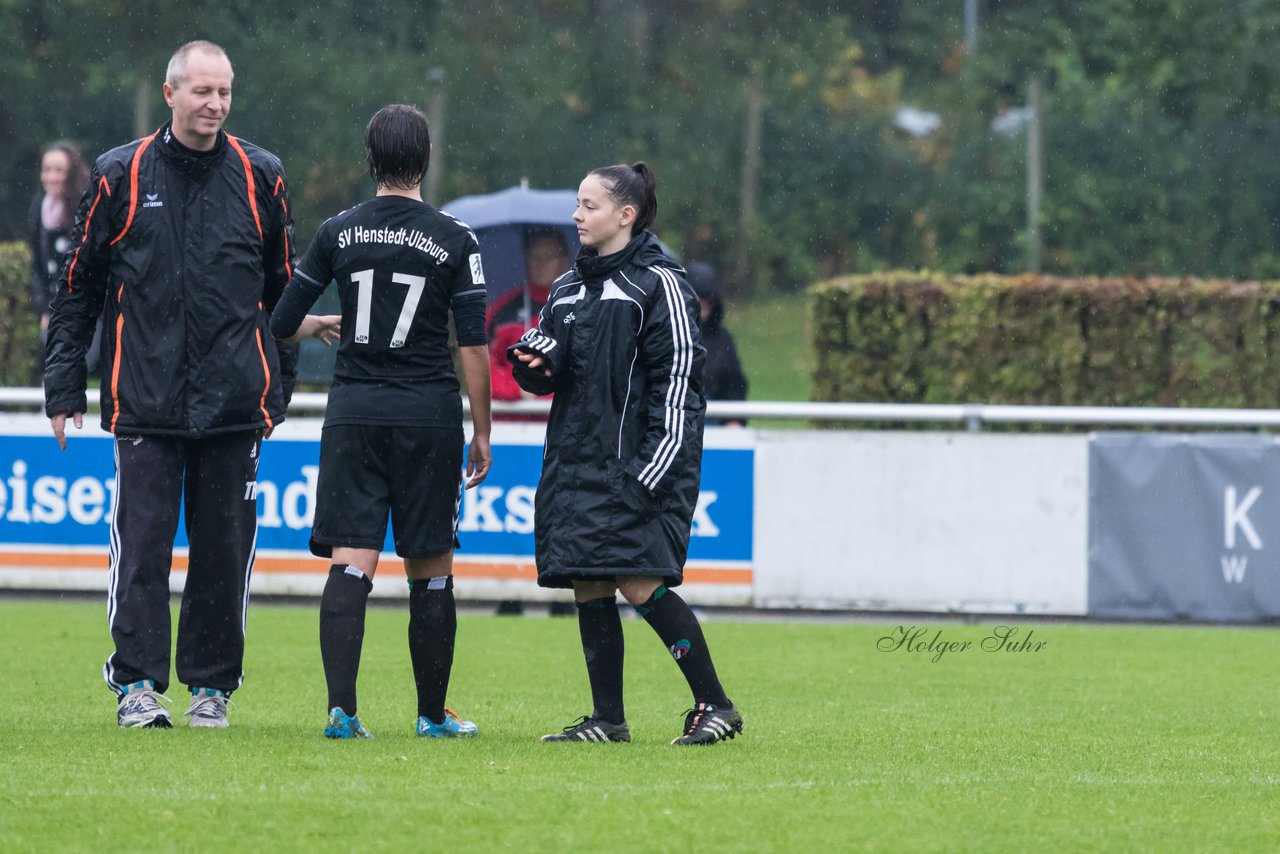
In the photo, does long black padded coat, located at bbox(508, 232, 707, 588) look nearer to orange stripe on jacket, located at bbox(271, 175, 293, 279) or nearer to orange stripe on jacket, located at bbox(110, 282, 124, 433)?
orange stripe on jacket, located at bbox(271, 175, 293, 279)

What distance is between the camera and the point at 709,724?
575 centimetres

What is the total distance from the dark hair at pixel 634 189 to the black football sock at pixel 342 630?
1319 millimetres

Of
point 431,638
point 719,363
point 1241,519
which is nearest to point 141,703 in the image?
point 431,638

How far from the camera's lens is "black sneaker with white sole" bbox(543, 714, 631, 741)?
5.79 metres

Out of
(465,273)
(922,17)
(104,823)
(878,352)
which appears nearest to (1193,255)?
(922,17)

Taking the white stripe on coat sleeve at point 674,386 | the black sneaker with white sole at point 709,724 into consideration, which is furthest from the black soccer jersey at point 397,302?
the black sneaker with white sole at point 709,724

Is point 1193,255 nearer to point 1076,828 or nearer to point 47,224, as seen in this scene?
point 47,224

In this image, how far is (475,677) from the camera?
26.3 ft

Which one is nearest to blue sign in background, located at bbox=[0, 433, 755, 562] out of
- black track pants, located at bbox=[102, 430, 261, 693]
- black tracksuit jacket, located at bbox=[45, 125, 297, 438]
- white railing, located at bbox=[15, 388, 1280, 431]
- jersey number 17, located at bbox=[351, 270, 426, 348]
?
white railing, located at bbox=[15, 388, 1280, 431]

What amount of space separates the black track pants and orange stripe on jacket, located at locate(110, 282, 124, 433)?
0.08 meters

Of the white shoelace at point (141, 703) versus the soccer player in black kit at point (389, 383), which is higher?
the soccer player in black kit at point (389, 383)

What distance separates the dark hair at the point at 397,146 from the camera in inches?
224

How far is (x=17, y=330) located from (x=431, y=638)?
26.7 feet

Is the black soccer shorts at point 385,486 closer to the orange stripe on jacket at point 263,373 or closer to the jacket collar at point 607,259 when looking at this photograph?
the orange stripe on jacket at point 263,373
